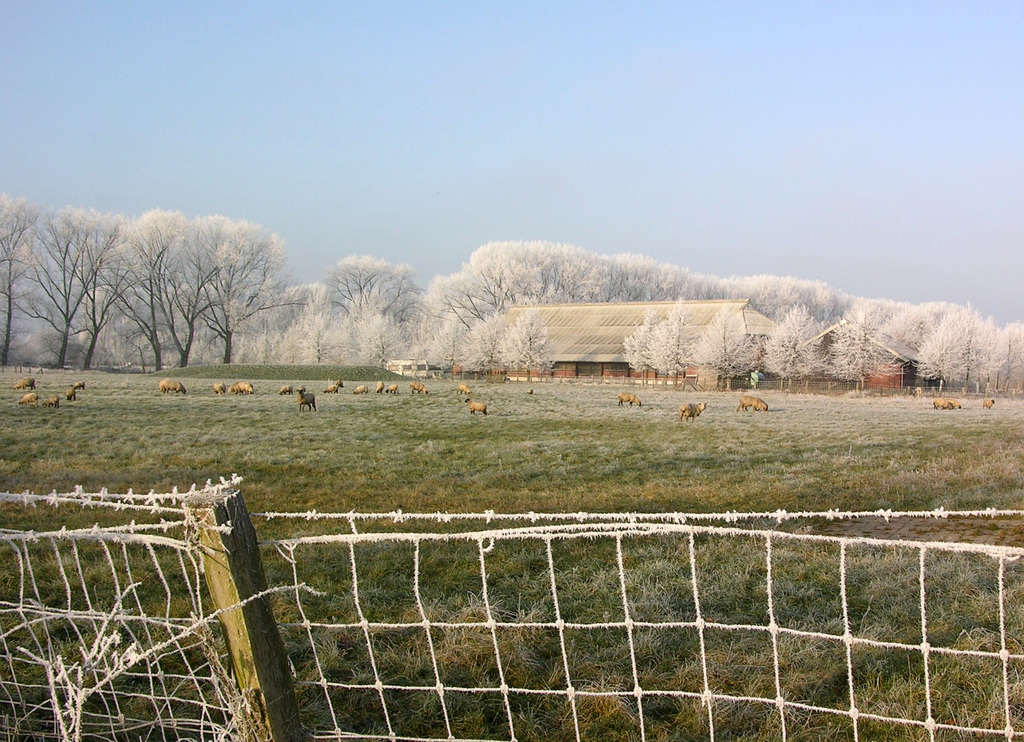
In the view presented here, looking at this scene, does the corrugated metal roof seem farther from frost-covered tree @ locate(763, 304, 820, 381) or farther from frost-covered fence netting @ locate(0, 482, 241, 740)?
frost-covered fence netting @ locate(0, 482, 241, 740)

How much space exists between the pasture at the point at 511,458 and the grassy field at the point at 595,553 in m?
0.08

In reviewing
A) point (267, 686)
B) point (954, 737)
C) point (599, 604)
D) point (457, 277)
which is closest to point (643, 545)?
point (599, 604)

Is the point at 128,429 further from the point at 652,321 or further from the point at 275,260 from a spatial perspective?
the point at 275,260

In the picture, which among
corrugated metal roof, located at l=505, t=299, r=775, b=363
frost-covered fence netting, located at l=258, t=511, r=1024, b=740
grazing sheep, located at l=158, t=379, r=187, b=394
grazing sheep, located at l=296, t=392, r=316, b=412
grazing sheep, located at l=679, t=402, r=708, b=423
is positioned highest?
corrugated metal roof, located at l=505, t=299, r=775, b=363

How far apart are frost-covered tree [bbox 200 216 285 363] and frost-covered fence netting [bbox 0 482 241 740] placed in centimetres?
6915

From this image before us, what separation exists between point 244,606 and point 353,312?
8614 centimetres

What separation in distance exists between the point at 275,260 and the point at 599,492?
227 feet

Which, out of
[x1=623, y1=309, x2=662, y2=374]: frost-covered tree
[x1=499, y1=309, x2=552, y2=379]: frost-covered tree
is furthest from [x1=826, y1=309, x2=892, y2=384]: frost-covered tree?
[x1=499, y1=309, x2=552, y2=379]: frost-covered tree

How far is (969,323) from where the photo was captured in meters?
63.9

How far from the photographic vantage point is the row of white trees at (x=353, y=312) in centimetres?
5769

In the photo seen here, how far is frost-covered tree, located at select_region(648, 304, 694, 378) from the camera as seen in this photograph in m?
57.0

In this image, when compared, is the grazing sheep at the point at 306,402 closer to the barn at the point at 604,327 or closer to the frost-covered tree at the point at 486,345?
the frost-covered tree at the point at 486,345

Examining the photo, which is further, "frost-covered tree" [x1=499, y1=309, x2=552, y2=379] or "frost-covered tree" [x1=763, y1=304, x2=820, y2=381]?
"frost-covered tree" [x1=499, y1=309, x2=552, y2=379]

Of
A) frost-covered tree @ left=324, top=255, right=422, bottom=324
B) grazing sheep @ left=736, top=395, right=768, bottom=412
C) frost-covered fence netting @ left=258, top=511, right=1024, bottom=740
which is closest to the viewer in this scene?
frost-covered fence netting @ left=258, top=511, right=1024, bottom=740
